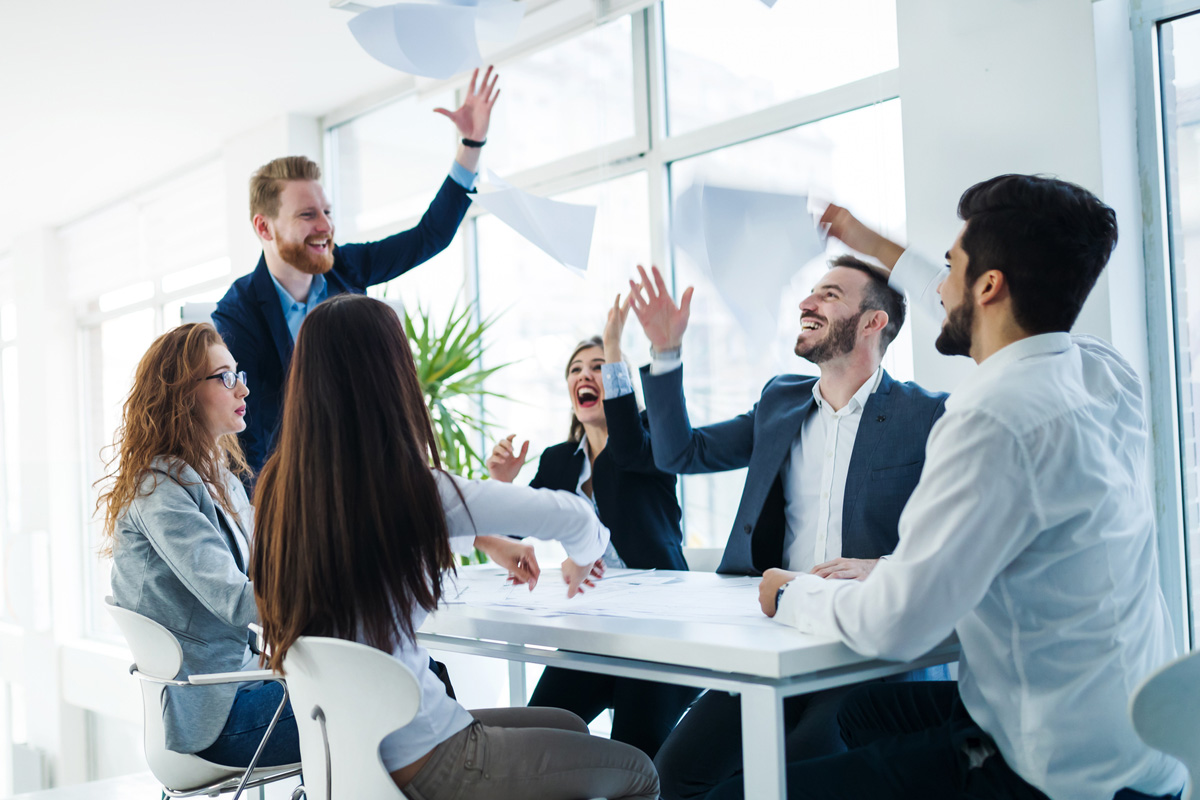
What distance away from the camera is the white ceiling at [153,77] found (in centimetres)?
472

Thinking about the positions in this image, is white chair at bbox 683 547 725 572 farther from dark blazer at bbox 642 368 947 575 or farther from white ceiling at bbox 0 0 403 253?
white ceiling at bbox 0 0 403 253

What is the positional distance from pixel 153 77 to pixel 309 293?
2880 mm

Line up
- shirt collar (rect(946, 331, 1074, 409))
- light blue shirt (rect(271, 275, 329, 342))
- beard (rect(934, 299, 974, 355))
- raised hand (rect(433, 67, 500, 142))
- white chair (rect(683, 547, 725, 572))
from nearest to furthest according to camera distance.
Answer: shirt collar (rect(946, 331, 1074, 409)) → beard (rect(934, 299, 974, 355)) → raised hand (rect(433, 67, 500, 142)) → light blue shirt (rect(271, 275, 329, 342)) → white chair (rect(683, 547, 725, 572))

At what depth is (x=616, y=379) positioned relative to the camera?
2727 mm

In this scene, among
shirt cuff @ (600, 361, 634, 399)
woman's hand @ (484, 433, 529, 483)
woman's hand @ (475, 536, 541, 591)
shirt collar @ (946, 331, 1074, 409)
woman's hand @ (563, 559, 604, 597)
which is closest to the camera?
shirt collar @ (946, 331, 1074, 409)

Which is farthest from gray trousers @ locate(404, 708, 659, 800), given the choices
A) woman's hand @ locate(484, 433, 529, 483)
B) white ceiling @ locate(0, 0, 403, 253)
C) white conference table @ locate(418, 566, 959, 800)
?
white ceiling @ locate(0, 0, 403, 253)

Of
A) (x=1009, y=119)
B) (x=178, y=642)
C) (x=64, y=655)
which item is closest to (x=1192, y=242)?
(x=1009, y=119)

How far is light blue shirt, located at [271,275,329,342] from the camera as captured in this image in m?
3.30

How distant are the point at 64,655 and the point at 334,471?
8.15m

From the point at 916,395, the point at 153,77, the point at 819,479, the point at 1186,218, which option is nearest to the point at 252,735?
the point at 819,479

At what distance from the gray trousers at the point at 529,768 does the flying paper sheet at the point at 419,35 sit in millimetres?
1686

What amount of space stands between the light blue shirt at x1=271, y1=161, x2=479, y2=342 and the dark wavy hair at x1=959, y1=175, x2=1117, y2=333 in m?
2.13

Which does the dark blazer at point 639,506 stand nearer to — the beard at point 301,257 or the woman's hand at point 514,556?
the woman's hand at point 514,556

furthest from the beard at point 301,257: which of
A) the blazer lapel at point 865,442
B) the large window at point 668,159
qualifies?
the blazer lapel at point 865,442
